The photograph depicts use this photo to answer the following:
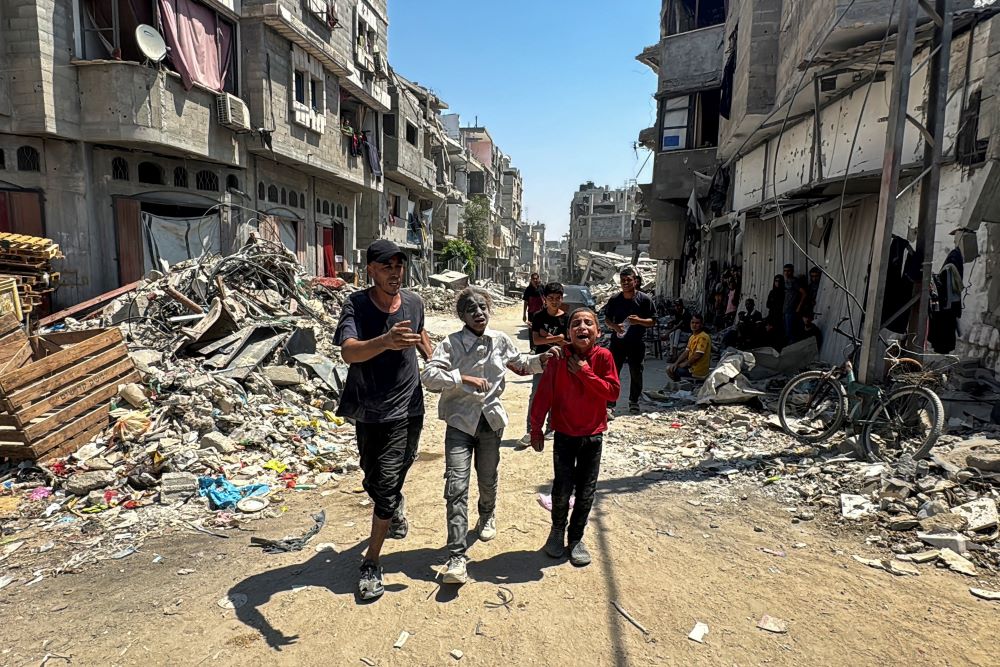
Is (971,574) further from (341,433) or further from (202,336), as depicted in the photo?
(202,336)

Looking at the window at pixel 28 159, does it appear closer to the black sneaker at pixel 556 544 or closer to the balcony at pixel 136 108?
the balcony at pixel 136 108

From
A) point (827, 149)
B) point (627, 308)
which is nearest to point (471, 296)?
point (627, 308)

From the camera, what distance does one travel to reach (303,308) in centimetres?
1165

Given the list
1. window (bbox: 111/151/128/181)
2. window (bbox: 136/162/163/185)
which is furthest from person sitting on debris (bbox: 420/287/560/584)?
window (bbox: 136/162/163/185)

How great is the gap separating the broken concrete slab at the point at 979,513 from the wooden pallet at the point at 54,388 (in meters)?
7.46

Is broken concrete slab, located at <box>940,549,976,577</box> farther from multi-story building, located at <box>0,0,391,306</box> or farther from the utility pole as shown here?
multi-story building, located at <box>0,0,391,306</box>

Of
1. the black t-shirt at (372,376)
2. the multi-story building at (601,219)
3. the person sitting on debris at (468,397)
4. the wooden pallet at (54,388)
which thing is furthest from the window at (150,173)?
the multi-story building at (601,219)

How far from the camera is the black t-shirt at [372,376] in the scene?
120 inches

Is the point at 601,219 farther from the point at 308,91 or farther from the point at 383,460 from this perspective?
the point at 383,460

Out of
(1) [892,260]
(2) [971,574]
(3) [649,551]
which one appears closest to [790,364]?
(1) [892,260]

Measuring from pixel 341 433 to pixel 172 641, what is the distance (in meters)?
3.81

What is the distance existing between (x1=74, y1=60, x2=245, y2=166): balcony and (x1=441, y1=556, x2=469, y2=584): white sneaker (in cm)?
1175

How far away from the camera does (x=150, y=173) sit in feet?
40.5

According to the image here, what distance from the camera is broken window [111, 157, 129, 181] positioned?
37.8 ft
